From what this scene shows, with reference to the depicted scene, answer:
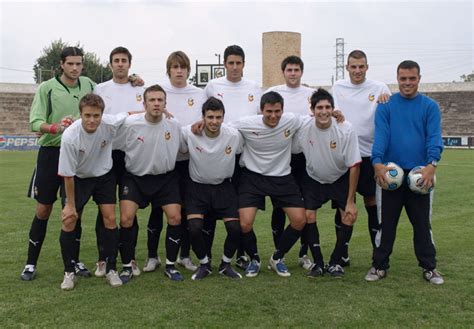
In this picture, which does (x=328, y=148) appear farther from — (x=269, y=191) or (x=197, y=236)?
(x=197, y=236)

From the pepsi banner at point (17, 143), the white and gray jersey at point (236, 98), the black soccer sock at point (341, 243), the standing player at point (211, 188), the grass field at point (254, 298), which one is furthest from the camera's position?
the pepsi banner at point (17, 143)

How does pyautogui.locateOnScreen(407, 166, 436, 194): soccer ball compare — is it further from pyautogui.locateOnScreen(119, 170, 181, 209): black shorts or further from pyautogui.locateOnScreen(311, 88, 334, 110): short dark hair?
pyautogui.locateOnScreen(119, 170, 181, 209): black shorts

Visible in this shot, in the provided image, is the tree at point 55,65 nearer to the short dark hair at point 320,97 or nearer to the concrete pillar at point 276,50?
the concrete pillar at point 276,50

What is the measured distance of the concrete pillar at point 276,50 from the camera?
68.8 feet

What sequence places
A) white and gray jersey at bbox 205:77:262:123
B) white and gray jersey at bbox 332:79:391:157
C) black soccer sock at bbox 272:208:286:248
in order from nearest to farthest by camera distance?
1. white and gray jersey at bbox 332:79:391:157
2. white and gray jersey at bbox 205:77:262:123
3. black soccer sock at bbox 272:208:286:248

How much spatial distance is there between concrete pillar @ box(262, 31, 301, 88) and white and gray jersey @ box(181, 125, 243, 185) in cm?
1625

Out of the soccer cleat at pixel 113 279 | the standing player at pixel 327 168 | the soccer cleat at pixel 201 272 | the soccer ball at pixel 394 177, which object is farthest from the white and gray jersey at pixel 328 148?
the soccer cleat at pixel 113 279

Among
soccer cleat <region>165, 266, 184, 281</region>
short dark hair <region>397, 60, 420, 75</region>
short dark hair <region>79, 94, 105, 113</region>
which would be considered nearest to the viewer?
short dark hair <region>79, 94, 105, 113</region>

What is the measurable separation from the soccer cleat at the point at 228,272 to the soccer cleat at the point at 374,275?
1.17m

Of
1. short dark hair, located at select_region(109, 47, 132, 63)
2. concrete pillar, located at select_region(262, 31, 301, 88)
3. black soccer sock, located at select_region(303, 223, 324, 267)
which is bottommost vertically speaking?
black soccer sock, located at select_region(303, 223, 324, 267)

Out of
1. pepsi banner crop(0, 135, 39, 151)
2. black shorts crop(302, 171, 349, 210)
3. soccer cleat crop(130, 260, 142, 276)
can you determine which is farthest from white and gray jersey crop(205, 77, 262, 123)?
pepsi banner crop(0, 135, 39, 151)

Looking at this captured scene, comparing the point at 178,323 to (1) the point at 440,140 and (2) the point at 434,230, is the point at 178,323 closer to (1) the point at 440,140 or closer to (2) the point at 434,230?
(1) the point at 440,140

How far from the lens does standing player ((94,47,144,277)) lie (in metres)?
5.08

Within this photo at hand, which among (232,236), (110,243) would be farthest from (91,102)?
(232,236)
